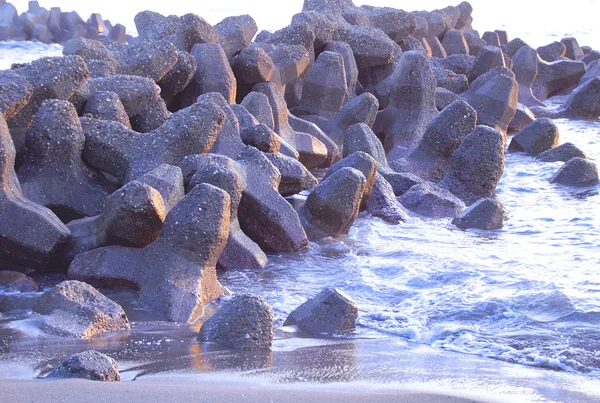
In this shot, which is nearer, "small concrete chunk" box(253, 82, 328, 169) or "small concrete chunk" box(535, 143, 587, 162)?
"small concrete chunk" box(253, 82, 328, 169)

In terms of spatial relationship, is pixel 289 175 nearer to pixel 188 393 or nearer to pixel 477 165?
pixel 477 165

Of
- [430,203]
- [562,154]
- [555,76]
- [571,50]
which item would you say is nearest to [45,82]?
Answer: [430,203]

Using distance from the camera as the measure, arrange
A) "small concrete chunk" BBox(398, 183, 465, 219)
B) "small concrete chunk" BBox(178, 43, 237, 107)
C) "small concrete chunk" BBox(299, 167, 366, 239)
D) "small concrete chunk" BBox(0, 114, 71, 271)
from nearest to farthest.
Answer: "small concrete chunk" BBox(0, 114, 71, 271)
"small concrete chunk" BBox(299, 167, 366, 239)
"small concrete chunk" BBox(398, 183, 465, 219)
"small concrete chunk" BBox(178, 43, 237, 107)

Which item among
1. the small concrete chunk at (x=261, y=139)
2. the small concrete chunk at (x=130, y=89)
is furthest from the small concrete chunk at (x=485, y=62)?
the small concrete chunk at (x=130, y=89)

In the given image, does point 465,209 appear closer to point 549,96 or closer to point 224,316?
point 224,316

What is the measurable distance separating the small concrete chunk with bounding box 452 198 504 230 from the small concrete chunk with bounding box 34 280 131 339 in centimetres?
277

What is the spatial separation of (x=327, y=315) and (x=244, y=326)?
473 millimetres

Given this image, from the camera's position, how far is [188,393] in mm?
2154

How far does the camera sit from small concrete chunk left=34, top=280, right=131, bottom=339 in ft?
9.72

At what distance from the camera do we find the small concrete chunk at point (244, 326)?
291 cm

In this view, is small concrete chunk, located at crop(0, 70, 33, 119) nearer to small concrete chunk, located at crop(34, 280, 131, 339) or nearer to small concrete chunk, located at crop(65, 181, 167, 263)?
small concrete chunk, located at crop(65, 181, 167, 263)

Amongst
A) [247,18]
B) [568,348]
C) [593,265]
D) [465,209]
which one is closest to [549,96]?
[247,18]

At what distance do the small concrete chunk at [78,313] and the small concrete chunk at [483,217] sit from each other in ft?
9.09

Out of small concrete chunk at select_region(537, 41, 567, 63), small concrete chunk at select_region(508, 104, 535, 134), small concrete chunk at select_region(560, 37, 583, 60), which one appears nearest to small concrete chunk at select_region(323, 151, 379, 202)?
small concrete chunk at select_region(508, 104, 535, 134)
